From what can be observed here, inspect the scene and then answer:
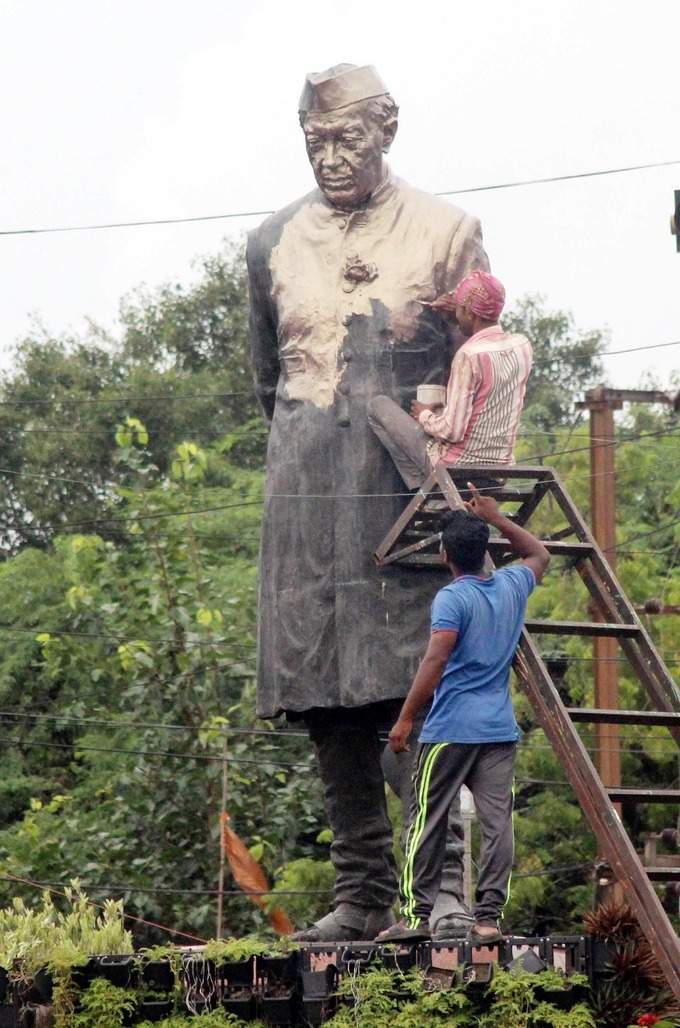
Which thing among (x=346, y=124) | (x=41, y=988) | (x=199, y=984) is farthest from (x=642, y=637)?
(x=41, y=988)

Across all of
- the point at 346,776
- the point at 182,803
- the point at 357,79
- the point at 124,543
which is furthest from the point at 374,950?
the point at 124,543

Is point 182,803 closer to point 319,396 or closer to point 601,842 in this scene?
point 319,396

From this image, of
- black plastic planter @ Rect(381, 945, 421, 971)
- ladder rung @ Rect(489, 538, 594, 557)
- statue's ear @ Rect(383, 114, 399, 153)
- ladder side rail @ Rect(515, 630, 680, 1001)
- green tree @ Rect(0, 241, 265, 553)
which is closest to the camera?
ladder side rail @ Rect(515, 630, 680, 1001)

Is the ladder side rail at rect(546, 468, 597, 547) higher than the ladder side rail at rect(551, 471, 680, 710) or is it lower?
higher

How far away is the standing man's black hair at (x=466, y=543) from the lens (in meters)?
8.76

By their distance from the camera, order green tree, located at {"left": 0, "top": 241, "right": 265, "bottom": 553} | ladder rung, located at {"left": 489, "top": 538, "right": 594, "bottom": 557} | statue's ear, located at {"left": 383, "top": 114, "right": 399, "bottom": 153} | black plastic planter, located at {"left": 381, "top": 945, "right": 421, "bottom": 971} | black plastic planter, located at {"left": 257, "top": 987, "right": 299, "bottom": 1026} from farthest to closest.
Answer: green tree, located at {"left": 0, "top": 241, "right": 265, "bottom": 553} < statue's ear, located at {"left": 383, "top": 114, "right": 399, "bottom": 153} < ladder rung, located at {"left": 489, "top": 538, "right": 594, "bottom": 557} < black plastic planter, located at {"left": 257, "top": 987, "right": 299, "bottom": 1026} < black plastic planter, located at {"left": 381, "top": 945, "right": 421, "bottom": 971}

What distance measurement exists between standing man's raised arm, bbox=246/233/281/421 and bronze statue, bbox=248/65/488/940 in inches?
7.2

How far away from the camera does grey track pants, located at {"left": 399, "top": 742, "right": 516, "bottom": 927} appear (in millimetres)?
8523

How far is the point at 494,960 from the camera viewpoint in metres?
8.27

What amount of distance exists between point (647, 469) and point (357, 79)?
16.6 meters

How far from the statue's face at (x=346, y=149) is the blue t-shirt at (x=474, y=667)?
244 cm

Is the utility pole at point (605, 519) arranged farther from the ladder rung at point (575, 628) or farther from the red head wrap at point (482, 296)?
the ladder rung at point (575, 628)

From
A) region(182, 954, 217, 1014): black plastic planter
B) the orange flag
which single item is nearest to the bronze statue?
region(182, 954, 217, 1014): black plastic planter

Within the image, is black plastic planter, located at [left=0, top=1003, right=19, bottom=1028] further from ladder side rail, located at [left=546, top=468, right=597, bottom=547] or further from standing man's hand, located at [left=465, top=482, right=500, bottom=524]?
ladder side rail, located at [left=546, top=468, right=597, bottom=547]
